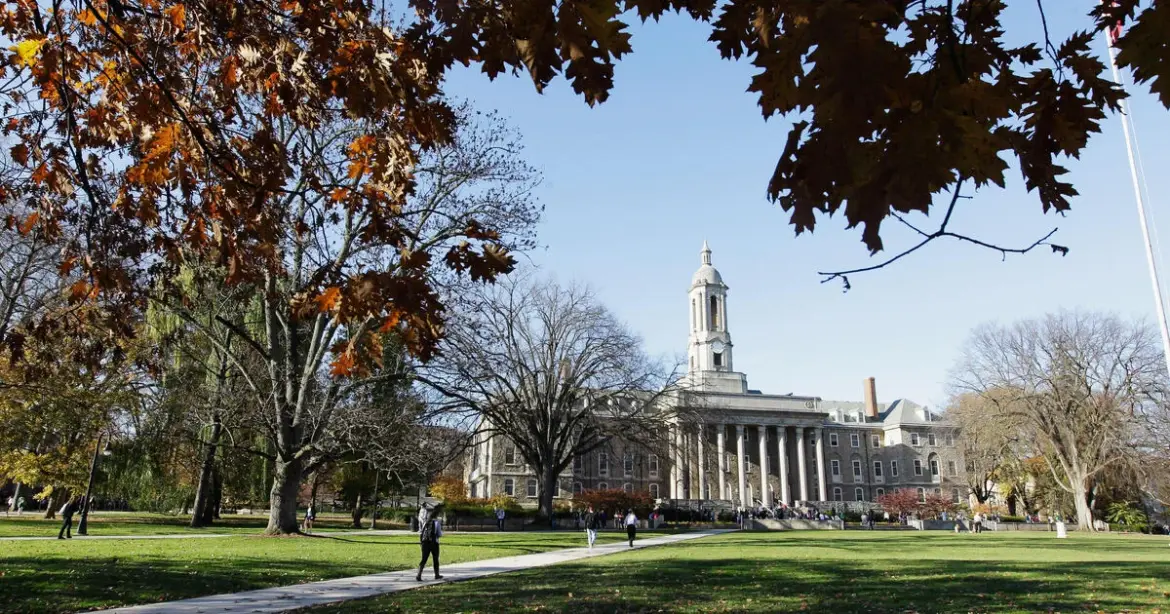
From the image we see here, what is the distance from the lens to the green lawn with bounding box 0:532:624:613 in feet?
34.3

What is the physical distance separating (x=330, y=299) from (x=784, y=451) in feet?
312

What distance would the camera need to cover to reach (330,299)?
5910mm

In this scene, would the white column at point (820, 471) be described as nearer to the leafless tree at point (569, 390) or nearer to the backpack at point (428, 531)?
the leafless tree at point (569, 390)

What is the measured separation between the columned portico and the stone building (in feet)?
0.43

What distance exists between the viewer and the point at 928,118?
9.17 ft

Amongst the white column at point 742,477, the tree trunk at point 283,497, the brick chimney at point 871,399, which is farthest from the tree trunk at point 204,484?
the brick chimney at point 871,399

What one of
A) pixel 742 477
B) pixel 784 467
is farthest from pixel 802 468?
pixel 742 477

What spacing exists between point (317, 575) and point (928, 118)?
14.2 metres

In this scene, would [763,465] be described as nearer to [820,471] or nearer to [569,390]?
[820,471]

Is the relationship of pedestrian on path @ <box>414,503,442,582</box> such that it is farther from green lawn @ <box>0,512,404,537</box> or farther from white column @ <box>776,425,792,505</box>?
white column @ <box>776,425,792,505</box>

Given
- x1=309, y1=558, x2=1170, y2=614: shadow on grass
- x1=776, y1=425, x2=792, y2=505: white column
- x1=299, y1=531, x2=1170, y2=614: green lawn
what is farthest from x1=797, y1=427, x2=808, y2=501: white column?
x1=309, y1=558, x2=1170, y2=614: shadow on grass

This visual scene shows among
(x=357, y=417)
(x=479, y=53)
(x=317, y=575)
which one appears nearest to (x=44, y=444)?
(x=357, y=417)

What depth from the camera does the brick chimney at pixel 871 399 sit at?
359 feet

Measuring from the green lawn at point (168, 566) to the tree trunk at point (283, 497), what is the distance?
2.38 meters
